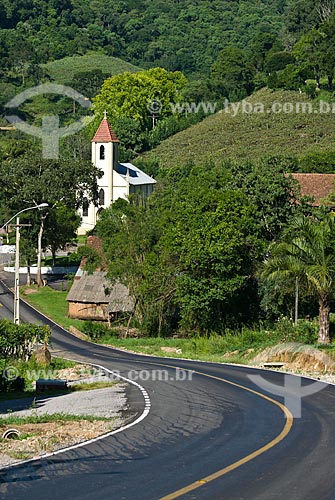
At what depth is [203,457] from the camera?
17.6 m

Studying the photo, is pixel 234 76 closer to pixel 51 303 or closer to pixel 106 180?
pixel 106 180

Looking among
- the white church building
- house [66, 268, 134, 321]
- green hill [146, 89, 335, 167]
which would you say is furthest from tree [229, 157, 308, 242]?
green hill [146, 89, 335, 167]

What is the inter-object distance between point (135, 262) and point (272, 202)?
8.65 metres

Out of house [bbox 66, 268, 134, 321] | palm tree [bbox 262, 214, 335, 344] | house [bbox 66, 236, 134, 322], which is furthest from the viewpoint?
house [bbox 66, 268, 134, 321]

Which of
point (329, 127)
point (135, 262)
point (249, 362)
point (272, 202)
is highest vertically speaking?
point (329, 127)

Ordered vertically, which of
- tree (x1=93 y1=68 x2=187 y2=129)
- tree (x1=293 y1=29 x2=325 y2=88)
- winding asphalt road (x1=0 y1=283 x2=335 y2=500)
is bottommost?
winding asphalt road (x1=0 y1=283 x2=335 y2=500)

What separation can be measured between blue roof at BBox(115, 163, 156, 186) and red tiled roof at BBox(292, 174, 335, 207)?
28311 millimetres

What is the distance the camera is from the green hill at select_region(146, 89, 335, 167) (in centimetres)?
11069

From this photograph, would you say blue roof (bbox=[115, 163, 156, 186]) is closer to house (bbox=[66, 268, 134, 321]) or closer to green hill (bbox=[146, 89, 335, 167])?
green hill (bbox=[146, 89, 335, 167])

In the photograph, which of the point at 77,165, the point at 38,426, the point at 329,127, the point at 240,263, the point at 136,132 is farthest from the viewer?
the point at 136,132

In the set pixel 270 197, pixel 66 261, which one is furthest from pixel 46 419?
pixel 66 261

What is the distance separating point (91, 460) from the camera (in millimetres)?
17438

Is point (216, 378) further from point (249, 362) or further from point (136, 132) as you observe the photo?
point (136, 132)

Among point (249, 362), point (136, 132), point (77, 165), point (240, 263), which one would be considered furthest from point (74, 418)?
point (136, 132)
